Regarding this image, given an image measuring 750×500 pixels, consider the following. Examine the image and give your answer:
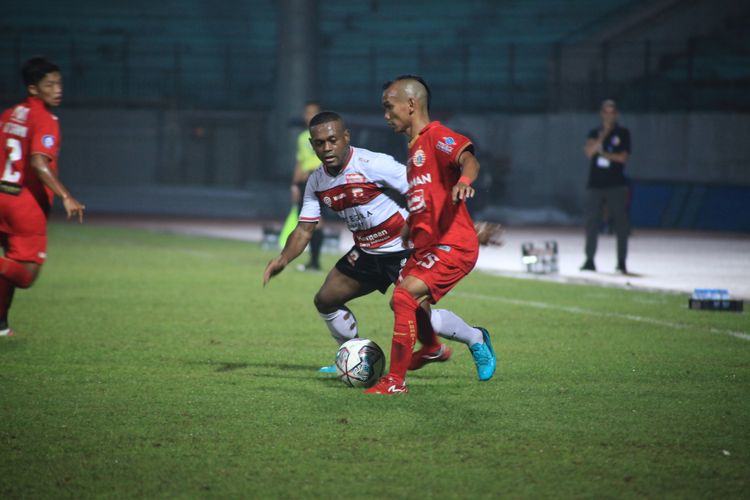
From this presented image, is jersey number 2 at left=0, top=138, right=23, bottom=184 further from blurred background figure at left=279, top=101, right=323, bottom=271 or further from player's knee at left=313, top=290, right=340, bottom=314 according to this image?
blurred background figure at left=279, top=101, right=323, bottom=271

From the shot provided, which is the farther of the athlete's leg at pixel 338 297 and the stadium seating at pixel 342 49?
the stadium seating at pixel 342 49

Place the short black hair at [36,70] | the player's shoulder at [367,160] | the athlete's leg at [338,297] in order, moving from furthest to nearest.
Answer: the short black hair at [36,70] → the athlete's leg at [338,297] → the player's shoulder at [367,160]

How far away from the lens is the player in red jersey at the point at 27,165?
28.1 ft

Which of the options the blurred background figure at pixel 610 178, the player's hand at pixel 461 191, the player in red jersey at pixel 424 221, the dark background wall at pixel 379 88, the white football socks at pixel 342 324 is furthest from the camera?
the dark background wall at pixel 379 88

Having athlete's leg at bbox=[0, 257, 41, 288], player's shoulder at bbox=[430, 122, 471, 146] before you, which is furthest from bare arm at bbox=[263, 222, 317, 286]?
athlete's leg at bbox=[0, 257, 41, 288]

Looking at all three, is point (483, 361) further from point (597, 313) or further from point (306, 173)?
point (306, 173)

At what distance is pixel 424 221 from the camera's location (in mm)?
6746

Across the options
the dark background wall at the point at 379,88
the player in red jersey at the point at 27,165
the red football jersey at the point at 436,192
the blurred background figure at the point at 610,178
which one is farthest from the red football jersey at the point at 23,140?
the dark background wall at the point at 379,88

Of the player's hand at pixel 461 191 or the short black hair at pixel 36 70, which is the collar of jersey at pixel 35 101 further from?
the player's hand at pixel 461 191

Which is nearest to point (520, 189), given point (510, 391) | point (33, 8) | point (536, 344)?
point (33, 8)

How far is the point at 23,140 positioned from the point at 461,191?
13.2 feet

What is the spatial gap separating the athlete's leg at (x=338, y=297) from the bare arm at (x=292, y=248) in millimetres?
313

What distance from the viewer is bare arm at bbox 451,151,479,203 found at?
6309 millimetres

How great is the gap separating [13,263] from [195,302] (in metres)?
3.32
